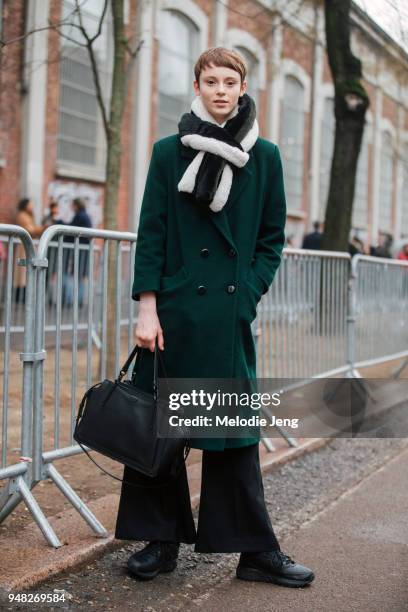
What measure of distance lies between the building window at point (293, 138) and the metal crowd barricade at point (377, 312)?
49.0 feet

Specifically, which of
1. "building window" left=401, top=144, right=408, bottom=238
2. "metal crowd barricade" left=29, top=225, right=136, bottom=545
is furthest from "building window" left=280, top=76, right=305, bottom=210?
"metal crowd barricade" left=29, top=225, right=136, bottom=545

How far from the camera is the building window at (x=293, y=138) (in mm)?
24156

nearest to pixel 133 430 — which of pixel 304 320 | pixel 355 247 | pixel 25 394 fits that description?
pixel 25 394

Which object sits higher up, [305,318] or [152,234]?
[152,234]

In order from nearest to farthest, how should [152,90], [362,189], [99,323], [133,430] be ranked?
[133,430]
[99,323]
[152,90]
[362,189]

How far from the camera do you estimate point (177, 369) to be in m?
3.79

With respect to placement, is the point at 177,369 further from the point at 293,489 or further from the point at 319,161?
the point at 319,161

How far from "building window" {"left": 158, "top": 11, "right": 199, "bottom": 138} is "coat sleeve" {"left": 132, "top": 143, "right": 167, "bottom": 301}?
48.8 feet

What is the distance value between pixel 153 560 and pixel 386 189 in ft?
99.3

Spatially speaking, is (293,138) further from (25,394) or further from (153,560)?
(153,560)

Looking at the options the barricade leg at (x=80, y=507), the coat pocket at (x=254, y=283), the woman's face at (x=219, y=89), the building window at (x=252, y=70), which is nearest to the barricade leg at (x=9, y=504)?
the barricade leg at (x=80, y=507)

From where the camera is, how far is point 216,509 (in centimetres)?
386

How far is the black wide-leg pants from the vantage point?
12.6 ft

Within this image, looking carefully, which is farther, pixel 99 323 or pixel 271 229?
pixel 99 323
